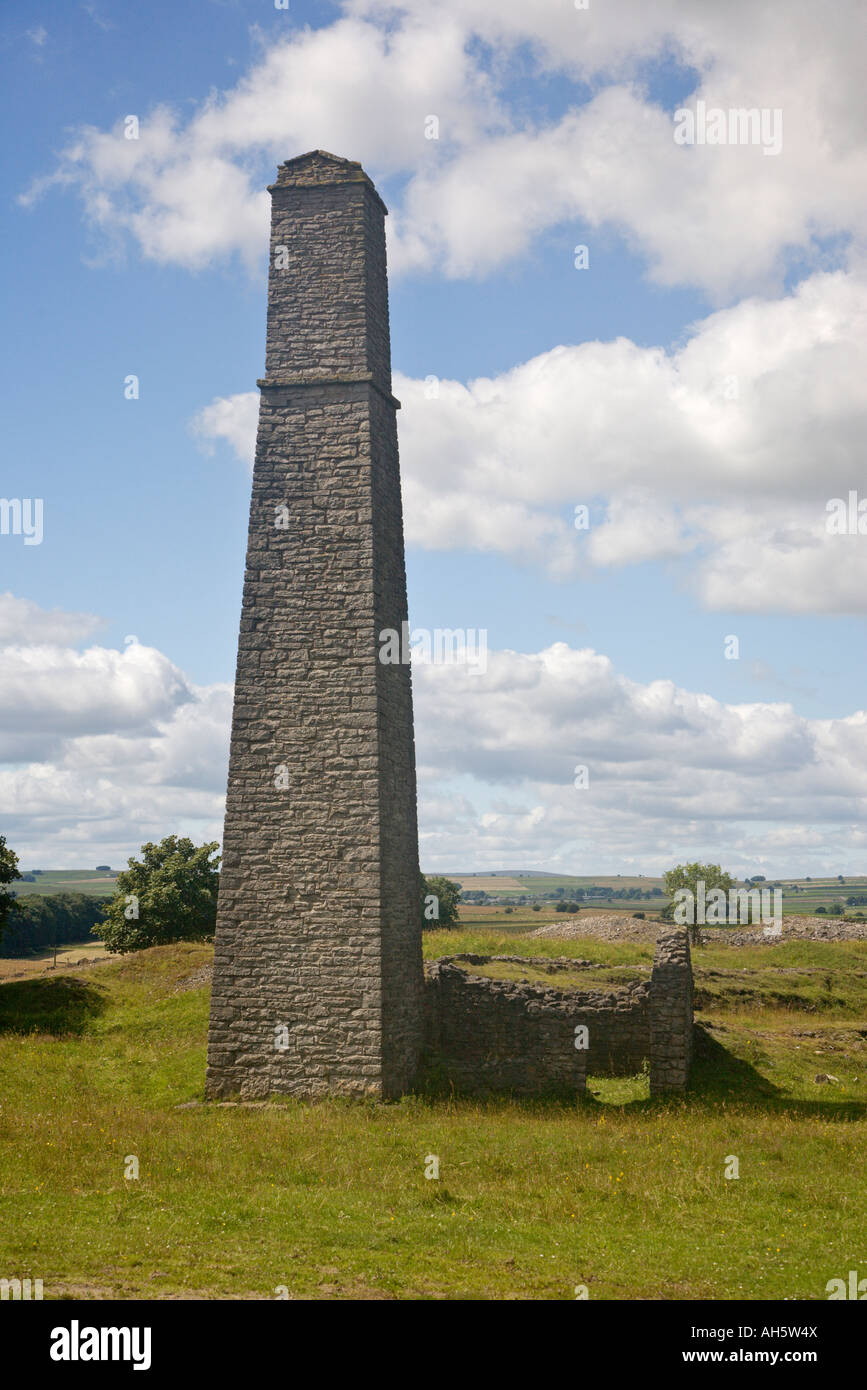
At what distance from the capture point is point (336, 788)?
55.3ft

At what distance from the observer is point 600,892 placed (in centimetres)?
19362

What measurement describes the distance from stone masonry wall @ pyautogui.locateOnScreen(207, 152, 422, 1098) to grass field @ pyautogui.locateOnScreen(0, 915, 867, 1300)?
49.8 inches

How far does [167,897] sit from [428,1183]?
29.8 meters

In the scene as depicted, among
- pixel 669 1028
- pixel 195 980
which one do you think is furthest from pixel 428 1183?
pixel 195 980

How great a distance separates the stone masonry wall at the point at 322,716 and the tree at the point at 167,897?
2310 centimetres

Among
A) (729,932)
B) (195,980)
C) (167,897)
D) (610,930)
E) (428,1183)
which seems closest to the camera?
(428,1183)

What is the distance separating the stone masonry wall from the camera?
53.5 ft

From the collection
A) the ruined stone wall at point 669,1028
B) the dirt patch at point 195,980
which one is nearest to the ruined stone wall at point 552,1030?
the ruined stone wall at point 669,1028

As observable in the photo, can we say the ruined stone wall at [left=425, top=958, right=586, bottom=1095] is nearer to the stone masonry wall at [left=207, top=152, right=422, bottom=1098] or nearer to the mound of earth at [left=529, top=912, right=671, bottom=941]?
the stone masonry wall at [left=207, top=152, right=422, bottom=1098]

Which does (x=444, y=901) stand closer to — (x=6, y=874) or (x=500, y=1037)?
(x=6, y=874)

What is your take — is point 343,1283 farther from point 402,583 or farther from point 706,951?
point 706,951

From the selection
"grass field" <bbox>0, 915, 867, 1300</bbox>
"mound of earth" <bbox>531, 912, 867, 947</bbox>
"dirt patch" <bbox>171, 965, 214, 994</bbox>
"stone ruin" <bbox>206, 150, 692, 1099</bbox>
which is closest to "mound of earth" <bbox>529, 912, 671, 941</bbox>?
"mound of earth" <bbox>531, 912, 867, 947</bbox>

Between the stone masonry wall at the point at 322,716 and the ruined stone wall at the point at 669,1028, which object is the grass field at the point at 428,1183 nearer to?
the ruined stone wall at the point at 669,1028
